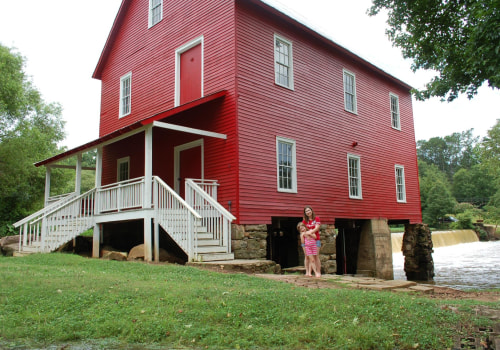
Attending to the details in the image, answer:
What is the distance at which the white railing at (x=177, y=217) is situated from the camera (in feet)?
34.4

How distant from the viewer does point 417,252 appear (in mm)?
20672

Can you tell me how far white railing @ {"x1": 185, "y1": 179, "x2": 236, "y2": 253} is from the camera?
36.7 feet

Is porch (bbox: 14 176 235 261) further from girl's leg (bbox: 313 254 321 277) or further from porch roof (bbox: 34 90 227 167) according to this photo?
girl's leg (bbox: 313 254 321 277)

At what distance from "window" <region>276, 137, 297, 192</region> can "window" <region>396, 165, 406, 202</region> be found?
795cm

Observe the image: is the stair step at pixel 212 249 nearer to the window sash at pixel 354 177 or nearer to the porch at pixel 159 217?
the porch at pixel 159 217

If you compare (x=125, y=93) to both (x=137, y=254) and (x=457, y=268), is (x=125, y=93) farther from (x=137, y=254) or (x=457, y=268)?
→ (x=457, y=268)

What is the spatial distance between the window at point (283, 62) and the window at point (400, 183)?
27.1ft

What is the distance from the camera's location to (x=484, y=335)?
4.82 meters

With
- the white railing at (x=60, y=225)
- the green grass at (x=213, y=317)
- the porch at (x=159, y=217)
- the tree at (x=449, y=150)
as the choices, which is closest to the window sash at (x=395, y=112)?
the porch at (x=159, y=217)

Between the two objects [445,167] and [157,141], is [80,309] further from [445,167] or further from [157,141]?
[445,167]

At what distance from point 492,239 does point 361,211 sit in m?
39.0

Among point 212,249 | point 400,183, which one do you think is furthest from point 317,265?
point 400,183

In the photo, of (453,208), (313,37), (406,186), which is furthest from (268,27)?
→ (453,208)

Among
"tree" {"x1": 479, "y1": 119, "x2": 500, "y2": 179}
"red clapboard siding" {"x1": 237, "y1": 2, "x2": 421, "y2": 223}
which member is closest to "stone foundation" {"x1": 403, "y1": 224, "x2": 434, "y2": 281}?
"red clapboard siding" {"x1": 237, "y1": 2, "x2": 421, "y2": 223}
